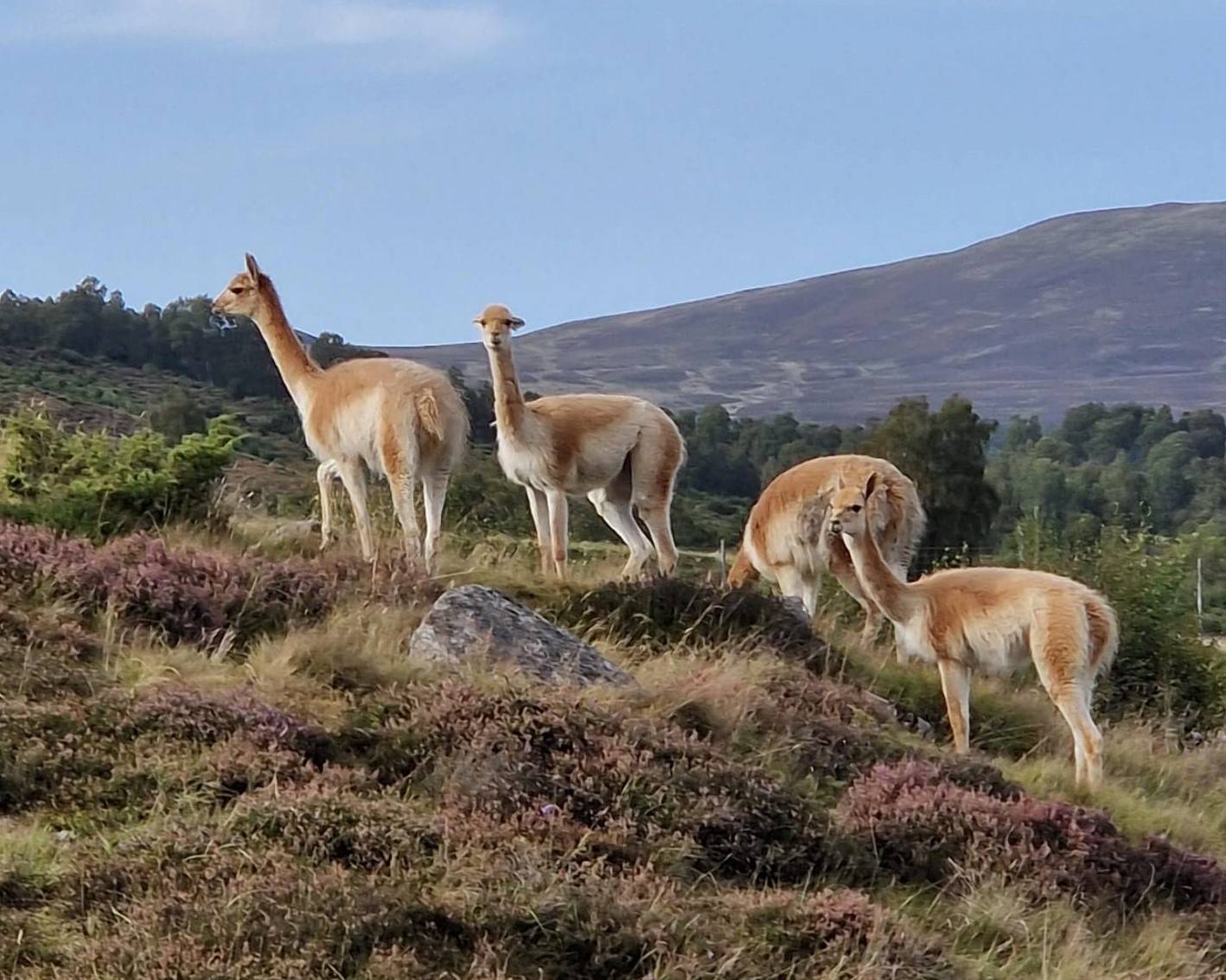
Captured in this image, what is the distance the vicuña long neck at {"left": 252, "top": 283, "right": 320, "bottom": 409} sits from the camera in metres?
13.4

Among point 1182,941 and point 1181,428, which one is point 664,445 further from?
point 1181,428

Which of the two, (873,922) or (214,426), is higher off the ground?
(214,426)

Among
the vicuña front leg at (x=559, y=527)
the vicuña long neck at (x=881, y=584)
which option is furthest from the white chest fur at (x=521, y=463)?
the vicuña long neck at (x=881, y=584)

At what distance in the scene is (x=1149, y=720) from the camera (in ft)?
42.8

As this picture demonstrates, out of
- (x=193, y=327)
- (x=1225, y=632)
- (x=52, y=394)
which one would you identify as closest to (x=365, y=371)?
(x=1225, y=632)

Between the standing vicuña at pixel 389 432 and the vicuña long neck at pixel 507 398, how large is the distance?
0.47 meters

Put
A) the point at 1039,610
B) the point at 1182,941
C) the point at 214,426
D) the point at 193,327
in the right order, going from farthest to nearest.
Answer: the point at 193,327 → the point at 214,426 → the point at 1039,610 → the point at 1182,941

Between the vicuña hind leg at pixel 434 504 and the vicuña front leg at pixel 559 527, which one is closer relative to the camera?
the vicuña hind leg at pixel 434 504

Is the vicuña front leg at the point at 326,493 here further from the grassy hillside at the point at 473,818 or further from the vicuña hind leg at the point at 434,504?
the grassy hillside at the point at 473,818

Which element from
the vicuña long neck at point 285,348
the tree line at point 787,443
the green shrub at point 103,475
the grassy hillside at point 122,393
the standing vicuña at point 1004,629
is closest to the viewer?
the standing vicuña at point 1004,629

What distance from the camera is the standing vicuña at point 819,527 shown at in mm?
13427

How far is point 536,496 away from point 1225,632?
32605 millimetres

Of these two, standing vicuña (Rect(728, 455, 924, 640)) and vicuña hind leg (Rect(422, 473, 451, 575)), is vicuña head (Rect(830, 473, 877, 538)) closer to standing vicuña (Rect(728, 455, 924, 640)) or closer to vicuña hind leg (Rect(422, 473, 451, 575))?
standing vicuña (Rect(728, 455, 924, 640))

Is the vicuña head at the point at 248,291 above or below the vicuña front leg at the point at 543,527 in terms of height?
above
